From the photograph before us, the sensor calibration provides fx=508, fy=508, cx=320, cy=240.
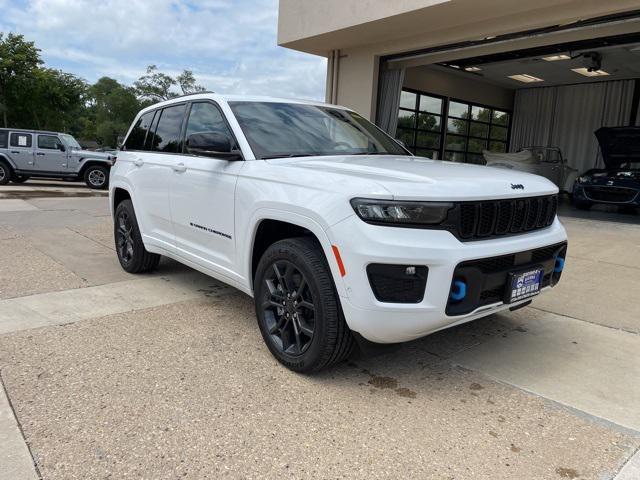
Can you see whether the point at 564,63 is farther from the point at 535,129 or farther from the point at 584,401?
the point at 584,401

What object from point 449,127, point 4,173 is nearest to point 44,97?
point 4,173

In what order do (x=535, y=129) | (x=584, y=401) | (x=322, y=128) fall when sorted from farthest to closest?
(x=535, y=129)
(x=322, y=128)
(x=584, y=401)

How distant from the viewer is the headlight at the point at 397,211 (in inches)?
104

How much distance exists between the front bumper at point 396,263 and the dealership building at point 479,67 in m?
7.86

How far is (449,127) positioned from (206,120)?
1551 centimetres

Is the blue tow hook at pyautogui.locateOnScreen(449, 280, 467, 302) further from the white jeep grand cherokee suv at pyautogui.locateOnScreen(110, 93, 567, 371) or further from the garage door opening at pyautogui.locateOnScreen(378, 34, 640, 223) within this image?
the garage door opening at pyautogui.locateOnScreen(378, 34, 640, 223)

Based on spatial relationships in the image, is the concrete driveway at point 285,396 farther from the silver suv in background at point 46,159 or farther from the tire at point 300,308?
the silver suv in background at point 46,159

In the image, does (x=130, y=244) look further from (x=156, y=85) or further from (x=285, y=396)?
(x=156, y=85)

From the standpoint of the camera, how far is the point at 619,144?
40.1ft

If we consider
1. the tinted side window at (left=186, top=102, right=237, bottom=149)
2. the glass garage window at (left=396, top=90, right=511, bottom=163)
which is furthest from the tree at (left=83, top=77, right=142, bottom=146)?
the tinted side window at (left=186, top=102, right=237, bottom=149)

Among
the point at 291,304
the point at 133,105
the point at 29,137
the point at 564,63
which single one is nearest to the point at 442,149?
the point at 564,63

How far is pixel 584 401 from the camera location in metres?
3.00

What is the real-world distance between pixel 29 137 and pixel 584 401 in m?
17.7

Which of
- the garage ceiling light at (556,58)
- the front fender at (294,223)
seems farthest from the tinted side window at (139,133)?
the garage ceiling light at (556,58)
